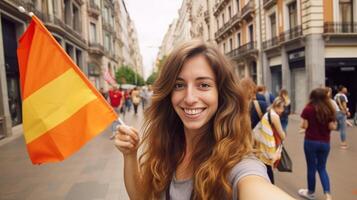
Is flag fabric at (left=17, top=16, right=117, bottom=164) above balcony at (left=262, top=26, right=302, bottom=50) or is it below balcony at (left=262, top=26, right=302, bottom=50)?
below

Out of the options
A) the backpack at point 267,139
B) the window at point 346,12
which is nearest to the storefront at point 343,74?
the window at point 346,12

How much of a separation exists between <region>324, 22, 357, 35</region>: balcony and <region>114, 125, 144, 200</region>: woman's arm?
15.4 m

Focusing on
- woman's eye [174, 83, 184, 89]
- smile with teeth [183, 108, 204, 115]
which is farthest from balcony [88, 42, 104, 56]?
smile with teeth [183, 108, 204, 115]

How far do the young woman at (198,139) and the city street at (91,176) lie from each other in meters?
3.22

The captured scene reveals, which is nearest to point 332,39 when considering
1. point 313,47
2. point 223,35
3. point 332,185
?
point 313,47

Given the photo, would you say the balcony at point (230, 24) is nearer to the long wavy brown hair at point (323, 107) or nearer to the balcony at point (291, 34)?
the balcony at point (291, 34)

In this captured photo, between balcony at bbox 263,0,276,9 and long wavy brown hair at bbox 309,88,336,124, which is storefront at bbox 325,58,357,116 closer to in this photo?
balcony at bbox 263,0,276,9

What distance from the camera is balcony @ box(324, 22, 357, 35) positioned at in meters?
14.9

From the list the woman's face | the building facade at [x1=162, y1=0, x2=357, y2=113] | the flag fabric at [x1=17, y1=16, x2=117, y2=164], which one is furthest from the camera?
the building facade at [x1=162, y1=0, x2=357, y2=113]

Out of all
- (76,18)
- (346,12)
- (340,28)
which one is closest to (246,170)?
(340,28)

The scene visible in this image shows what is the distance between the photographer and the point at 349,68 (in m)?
15.0

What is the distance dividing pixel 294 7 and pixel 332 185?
14.4 meters

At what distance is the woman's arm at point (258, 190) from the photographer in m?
1.17

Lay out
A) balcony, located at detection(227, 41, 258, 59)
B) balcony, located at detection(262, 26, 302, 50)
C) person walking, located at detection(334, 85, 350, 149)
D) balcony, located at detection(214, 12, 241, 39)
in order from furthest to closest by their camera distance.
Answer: balcony, located at detection(214, 12, 241, 39)
balcony, located at detection(227, 41, 258, 59)
balcony, located at detection(262, 26, 302, 50)
person walking, located at detection(334, 85, 350, 149)
